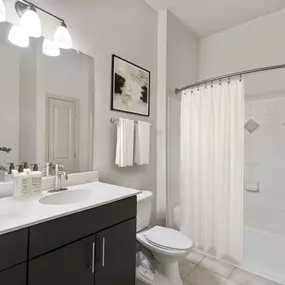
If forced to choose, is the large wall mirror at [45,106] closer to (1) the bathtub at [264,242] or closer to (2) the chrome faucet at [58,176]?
(2) the chrome faucet at [58,176]

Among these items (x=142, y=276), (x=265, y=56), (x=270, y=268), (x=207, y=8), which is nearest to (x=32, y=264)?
(x=142, y=276)

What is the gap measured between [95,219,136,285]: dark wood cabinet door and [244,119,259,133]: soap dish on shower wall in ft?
6.31

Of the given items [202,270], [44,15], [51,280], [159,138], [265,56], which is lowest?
[202,270]

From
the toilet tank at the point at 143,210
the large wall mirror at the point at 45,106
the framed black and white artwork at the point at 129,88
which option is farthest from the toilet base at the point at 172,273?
the framed black and white artwork at the point at 129,88

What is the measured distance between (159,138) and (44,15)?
157 cm

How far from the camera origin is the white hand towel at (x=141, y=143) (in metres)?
2.06

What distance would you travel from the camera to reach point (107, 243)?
1.22 m

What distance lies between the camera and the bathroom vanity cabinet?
0.86m

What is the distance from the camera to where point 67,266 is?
1035 millimetres

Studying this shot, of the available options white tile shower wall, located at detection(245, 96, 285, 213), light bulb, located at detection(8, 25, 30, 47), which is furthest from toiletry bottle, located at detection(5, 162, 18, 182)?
white tile shower wall, located at detection(245, 96, 285, 213)

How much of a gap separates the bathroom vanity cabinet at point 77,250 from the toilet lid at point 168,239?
0.29m

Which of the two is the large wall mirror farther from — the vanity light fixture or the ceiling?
the ceiling

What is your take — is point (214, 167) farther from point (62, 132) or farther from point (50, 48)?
point (50, 48)

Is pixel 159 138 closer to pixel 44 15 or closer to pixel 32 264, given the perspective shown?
pixel 44 15
